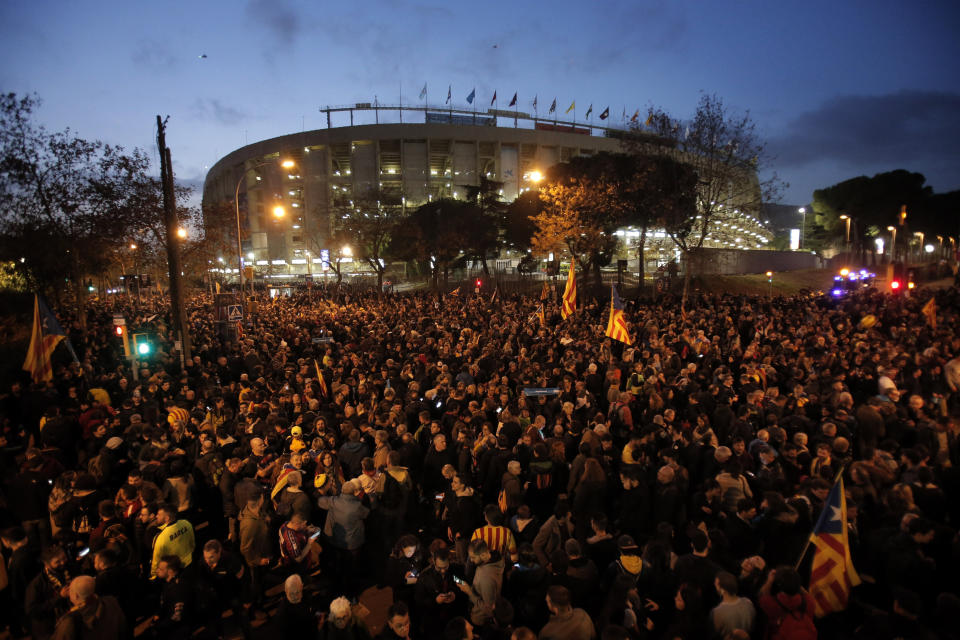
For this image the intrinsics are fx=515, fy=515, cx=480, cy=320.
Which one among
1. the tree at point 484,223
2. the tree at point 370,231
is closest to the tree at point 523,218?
the tree at point 484,223

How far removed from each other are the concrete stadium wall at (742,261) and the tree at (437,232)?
1792 cm

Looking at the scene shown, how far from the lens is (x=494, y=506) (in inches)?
179

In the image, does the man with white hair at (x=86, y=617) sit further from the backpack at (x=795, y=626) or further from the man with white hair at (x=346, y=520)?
the backpack at (x=795, y=626)

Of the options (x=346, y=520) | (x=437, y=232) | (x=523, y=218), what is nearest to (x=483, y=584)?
(x=346, y=520)

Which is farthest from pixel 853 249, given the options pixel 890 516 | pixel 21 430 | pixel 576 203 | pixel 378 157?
pixel 21 430

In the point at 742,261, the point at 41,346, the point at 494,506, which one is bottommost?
the point at 494,506

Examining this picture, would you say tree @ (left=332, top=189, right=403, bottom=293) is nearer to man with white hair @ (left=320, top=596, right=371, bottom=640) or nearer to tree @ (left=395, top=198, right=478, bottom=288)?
tree @ (left=395, top=198, right=478, bottom=288)

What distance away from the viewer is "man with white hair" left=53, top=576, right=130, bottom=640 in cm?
352

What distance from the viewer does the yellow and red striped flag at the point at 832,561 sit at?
4.07m

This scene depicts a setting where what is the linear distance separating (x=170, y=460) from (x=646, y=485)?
18.8ft

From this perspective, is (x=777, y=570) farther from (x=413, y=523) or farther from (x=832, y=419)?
(x=832, y=419)

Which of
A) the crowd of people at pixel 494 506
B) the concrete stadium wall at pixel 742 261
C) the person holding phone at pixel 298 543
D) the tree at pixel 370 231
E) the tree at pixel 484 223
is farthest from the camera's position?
the tree at pixel 484 223

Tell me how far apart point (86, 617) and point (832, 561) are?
5556mm

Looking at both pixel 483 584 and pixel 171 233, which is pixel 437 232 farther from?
pixel 483 584
